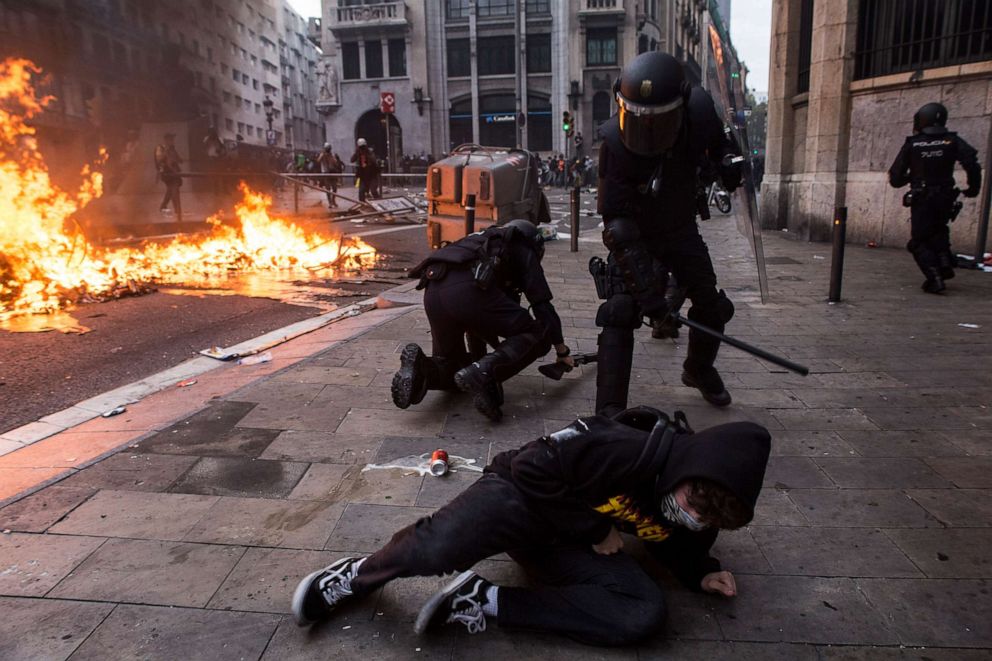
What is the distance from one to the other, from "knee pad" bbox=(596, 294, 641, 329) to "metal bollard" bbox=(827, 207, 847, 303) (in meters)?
4.26

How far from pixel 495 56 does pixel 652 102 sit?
41.7 m

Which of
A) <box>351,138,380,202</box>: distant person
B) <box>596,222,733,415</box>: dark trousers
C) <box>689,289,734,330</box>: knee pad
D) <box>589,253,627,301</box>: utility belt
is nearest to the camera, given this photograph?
<box>596,222,733,415</box>: dark trousers

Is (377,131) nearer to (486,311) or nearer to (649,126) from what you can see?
(486,311)

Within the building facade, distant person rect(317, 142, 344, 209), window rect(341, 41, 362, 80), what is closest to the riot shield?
the building facade

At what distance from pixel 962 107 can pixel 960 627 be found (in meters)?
9.84

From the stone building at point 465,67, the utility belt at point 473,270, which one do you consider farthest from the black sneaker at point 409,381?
the stone building at point 465,67

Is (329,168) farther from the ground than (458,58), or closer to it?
closer to it

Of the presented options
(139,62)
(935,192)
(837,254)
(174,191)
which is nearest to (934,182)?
(935,192)

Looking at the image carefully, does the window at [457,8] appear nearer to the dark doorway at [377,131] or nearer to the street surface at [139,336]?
the dark doorway at [377,131]

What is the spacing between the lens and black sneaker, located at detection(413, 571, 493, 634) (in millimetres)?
2074

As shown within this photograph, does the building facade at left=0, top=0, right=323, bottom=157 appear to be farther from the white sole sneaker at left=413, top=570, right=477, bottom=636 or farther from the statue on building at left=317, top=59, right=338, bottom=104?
the statue on building at left=317, top=59, right=338, bottom=104

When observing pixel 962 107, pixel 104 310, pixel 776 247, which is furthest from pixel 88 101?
pixel 962 107

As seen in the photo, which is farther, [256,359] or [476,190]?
[476,190]

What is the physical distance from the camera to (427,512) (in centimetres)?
280
